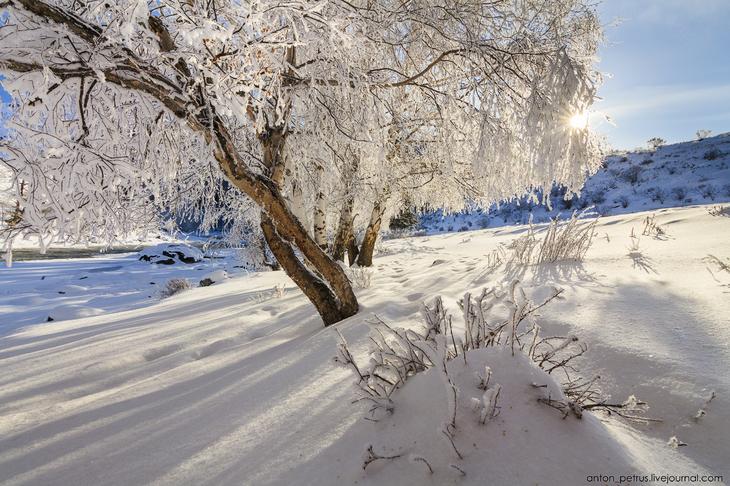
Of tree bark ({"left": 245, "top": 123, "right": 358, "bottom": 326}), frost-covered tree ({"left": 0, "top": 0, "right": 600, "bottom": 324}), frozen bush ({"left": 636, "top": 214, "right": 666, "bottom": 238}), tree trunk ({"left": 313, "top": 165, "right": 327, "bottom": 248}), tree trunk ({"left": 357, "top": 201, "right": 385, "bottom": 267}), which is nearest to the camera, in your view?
frost-covered tree ({"left": 0, "top": 0, "right": 600, "bottom": 324})

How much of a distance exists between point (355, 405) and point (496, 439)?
0.73 metres

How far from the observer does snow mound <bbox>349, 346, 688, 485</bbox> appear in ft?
3.20

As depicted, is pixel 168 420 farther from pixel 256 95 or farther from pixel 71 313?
pixel 71 313

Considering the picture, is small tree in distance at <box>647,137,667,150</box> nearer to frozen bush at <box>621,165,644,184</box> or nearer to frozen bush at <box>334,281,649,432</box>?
frozen bush at <box>621,165,644,184</box>

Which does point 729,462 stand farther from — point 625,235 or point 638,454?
point 625,235

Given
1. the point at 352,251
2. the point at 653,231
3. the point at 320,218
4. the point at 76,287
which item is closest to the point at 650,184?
the point at 352,251

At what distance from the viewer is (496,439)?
107 cm

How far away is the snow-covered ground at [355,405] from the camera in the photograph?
3.52ft

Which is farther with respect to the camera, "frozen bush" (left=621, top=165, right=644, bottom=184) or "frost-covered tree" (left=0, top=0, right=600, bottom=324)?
"frozen bush" (left=621, top=165, right=644, bottom=184)

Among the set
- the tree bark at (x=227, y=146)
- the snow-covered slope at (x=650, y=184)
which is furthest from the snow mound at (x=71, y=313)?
the snow-covered slope at (x=650, y=184)

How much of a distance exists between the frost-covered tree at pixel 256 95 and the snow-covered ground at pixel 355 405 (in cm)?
91

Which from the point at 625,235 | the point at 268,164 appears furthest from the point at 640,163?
the point at 268,164

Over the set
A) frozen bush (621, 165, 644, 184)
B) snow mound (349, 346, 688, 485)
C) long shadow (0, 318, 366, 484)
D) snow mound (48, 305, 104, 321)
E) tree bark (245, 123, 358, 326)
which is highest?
frozen bush (621, 165, 644, 184)

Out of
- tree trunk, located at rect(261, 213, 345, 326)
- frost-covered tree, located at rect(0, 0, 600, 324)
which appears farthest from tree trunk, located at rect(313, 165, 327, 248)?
tree trunk, located at rect(261, 213, 345, 326)
